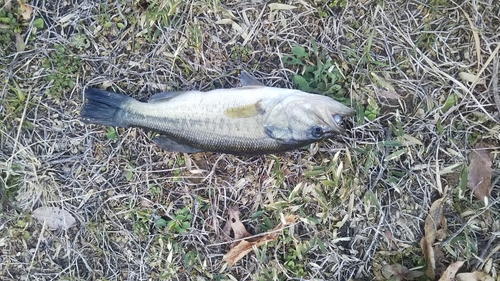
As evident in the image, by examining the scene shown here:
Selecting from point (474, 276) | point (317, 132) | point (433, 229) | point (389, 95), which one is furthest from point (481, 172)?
point (317, 132)

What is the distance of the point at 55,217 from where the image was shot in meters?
3.85

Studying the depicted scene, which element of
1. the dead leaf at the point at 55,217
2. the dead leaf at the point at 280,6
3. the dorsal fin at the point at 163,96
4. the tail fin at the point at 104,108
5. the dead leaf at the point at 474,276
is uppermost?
the dead leaf at the point at 280,6

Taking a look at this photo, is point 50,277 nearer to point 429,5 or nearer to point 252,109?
point 252,109

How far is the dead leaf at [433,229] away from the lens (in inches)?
138

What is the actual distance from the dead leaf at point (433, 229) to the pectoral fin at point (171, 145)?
2.07 meters

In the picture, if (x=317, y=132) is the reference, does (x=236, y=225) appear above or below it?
below

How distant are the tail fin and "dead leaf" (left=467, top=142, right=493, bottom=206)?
2932 millimetres

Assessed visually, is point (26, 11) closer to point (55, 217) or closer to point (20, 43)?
point (20, 43)

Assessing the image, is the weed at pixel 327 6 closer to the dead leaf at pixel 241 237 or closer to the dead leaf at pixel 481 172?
the dead leaf at pixel 481 172

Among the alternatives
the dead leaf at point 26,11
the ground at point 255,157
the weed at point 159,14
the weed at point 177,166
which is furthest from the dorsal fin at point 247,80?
the dead leaf at point 26,11

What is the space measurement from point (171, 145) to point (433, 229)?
2335mm

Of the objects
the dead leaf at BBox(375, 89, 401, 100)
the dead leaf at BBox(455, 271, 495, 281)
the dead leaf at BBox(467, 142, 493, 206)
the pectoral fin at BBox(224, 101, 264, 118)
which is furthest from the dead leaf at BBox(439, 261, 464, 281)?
the pectoral fin at BBox(224, 101, 264, 118)

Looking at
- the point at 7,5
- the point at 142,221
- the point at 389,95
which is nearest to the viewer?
the point at 389,95

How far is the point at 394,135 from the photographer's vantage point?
354 cm
